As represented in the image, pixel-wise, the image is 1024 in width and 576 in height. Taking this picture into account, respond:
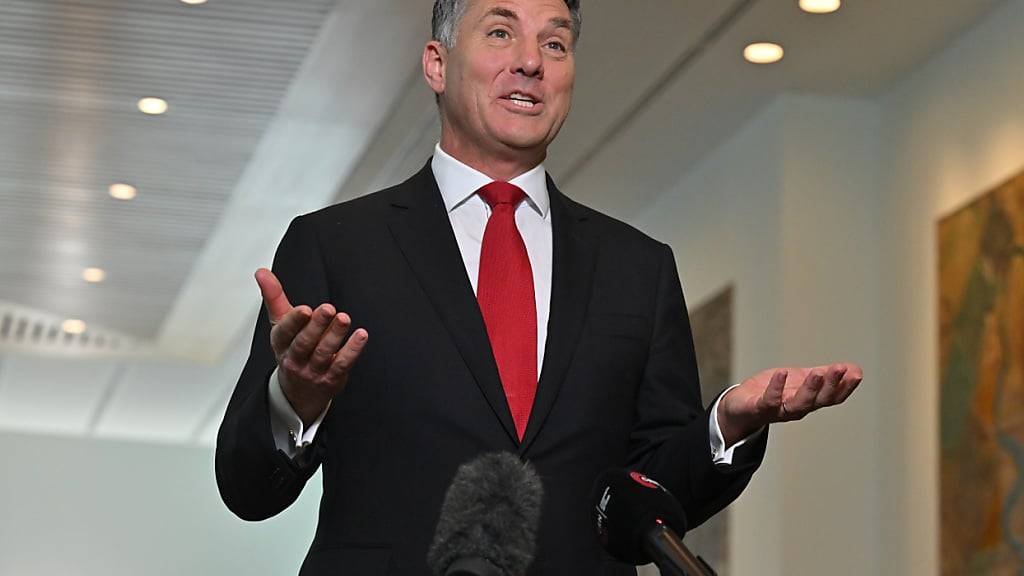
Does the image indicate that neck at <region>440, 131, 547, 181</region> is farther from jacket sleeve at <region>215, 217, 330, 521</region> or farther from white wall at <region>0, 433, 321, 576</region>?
white wall at <region>0, 433, 321, 576</region>

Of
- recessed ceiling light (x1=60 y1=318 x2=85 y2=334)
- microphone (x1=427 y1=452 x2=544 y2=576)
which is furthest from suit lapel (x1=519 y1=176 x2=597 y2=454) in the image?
recessed ceiling light (x1=60 y1=318 x2=85 y2=334)

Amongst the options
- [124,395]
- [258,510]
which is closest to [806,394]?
[258,510]

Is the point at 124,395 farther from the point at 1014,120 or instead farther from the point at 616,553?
the point at 616,553

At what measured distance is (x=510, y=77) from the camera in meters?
2.24

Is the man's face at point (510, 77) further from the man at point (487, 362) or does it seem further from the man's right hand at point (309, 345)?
the man's right hand at point (309, 345)

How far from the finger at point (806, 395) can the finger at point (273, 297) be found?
22.5 inches

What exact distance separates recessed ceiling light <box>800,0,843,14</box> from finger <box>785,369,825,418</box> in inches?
181

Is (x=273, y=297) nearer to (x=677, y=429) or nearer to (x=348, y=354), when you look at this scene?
(x=348, y=354)

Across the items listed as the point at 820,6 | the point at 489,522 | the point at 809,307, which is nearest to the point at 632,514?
the point at 489,522

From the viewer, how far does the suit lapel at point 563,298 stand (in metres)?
1.99

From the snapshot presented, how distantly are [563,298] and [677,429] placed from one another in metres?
0.22

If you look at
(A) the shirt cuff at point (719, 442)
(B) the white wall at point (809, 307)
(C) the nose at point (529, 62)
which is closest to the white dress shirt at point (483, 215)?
(C) the nose at point (529, 62)

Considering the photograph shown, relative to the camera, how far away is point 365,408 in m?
2.02

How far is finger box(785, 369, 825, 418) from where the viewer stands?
1833 millimetres
